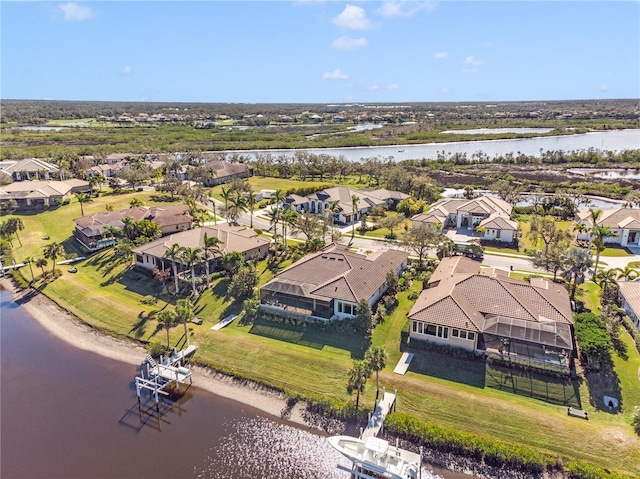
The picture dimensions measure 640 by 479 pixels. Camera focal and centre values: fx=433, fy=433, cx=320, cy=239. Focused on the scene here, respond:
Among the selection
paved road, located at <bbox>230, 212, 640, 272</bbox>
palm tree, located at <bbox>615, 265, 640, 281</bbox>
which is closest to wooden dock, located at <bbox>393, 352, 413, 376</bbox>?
paved road, located at <bbox>230, 212, 640, 272</bbox>

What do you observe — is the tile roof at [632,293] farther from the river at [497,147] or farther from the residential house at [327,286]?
the river at [497,147]

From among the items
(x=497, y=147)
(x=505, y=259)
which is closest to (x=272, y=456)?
(x=505, y=259)

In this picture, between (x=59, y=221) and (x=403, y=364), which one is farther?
(x=59, y=221)

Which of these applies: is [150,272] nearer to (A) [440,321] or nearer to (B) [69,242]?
(B) [69,242]

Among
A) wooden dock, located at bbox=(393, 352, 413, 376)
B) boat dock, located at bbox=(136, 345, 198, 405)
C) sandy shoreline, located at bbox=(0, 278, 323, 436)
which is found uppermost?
wooden dock, located at bbox=(393, 352, 413, 376)

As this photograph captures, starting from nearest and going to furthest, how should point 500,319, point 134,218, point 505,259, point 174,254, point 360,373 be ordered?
A: point 360,373 → point 500,319 → point 174,254 → point 505,259 → point 134,218

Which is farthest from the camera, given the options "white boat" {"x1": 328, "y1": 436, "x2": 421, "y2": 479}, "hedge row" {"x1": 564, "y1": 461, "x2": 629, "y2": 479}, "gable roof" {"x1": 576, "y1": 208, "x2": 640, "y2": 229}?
"gable roof" {"x1": 576, "y1": 208, "x2": 640, "y2": 229}

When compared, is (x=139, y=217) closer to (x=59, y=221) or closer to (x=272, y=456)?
(x=59, y=221)

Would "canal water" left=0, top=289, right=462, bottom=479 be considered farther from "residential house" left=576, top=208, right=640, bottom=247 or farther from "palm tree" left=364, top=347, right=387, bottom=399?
"residential house" left=576, top=208, right=640, bottom=247

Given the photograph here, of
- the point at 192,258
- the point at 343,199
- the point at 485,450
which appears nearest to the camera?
the point at 485,450
